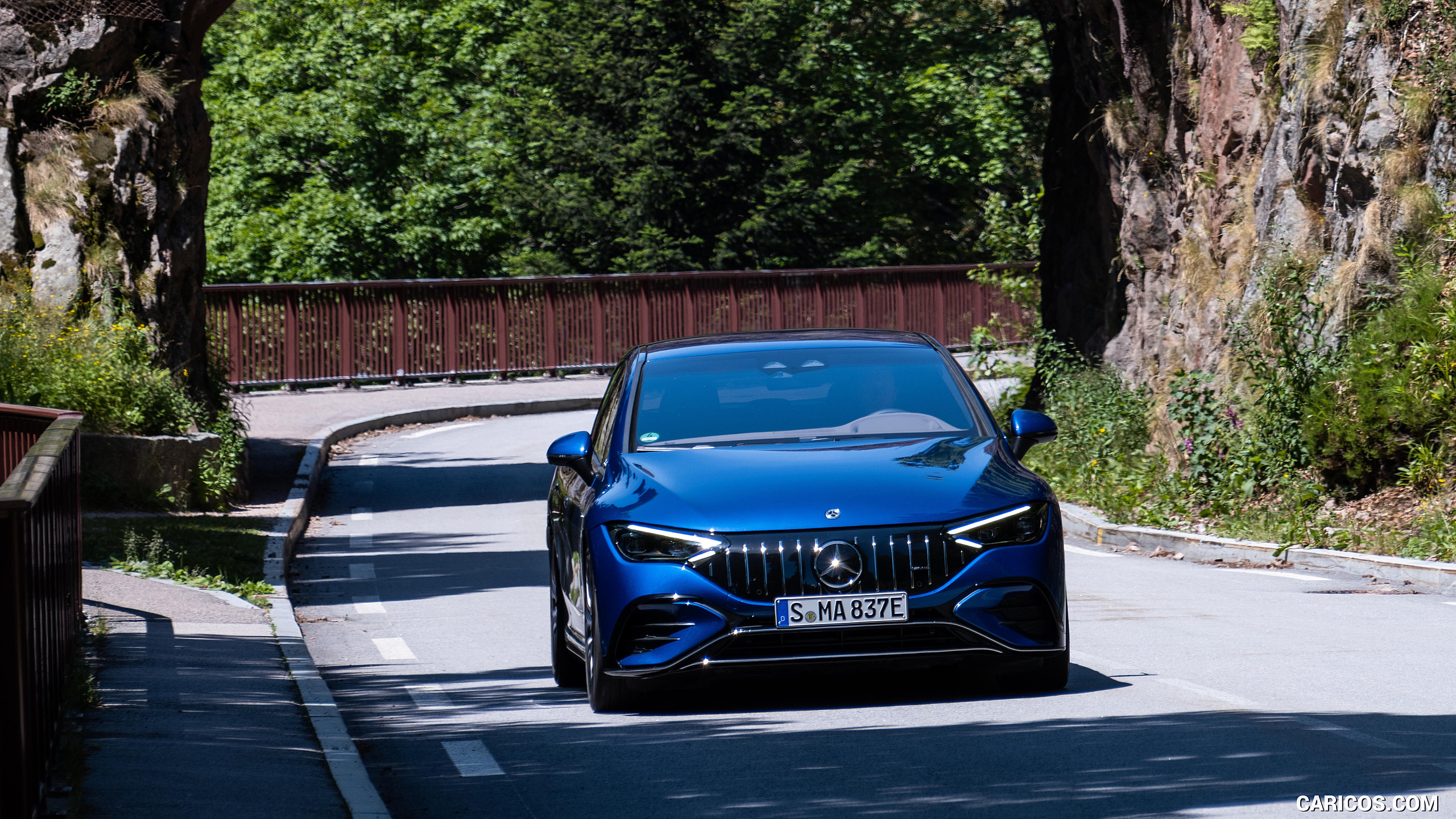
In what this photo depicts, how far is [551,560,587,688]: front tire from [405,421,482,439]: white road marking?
1971cm

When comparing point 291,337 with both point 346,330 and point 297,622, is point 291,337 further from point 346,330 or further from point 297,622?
point 297,622

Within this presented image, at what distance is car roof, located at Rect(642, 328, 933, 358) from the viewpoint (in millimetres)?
8805

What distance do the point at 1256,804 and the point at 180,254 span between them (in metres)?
16.0

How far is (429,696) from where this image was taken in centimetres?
880

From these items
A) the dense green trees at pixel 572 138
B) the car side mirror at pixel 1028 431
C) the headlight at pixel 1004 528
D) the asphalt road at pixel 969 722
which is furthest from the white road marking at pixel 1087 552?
the dense green trees at pixel 572 138

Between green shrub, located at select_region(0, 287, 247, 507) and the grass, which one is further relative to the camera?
green shrub, located at select_region(0, 287, 247, 507)

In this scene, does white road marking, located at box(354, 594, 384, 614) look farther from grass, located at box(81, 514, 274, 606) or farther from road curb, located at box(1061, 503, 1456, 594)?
road curb, located at box(1061, 503, 1456, 594)

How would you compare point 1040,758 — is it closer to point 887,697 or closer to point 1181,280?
point 887,697

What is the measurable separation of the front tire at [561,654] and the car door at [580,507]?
16cm

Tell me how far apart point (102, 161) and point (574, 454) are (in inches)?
483

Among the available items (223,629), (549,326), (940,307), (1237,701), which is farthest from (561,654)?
(940,307)

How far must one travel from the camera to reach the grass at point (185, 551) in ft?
40.9

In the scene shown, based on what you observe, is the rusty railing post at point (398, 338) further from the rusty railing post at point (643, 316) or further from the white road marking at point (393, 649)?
the white road marking at point (393, 649)

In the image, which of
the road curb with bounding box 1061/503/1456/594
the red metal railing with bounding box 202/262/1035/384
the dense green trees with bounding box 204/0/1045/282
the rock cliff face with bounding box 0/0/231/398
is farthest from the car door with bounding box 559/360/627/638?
the dense green trees with bounding box 204/0/1045/282
